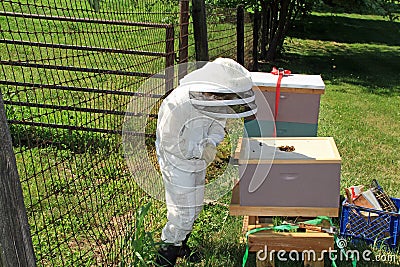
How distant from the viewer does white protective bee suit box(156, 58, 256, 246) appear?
3.30 metres

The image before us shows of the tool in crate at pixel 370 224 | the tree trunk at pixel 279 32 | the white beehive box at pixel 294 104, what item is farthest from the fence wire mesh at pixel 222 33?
the tree trunk at pixel 279 32

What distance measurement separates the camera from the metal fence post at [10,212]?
7.13 feet

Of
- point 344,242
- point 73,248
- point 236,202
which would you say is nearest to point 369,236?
point 344,242

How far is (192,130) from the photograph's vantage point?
3535 mm

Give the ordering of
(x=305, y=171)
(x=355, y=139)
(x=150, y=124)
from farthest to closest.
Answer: (x=355, y=139) < (x=150, y=124) < (x=305, y=171)

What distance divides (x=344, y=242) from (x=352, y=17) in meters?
23.9

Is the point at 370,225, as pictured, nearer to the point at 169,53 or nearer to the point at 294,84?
the point at 294,84

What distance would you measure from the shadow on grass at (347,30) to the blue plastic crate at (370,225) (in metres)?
15.1

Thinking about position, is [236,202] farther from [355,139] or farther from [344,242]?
[355,139]

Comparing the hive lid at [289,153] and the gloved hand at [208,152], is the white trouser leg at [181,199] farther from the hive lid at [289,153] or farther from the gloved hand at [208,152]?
the hive lid at [289,153]

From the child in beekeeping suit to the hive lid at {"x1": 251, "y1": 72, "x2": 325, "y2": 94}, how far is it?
131 centimetres

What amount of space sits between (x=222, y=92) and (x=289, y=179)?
104 cm

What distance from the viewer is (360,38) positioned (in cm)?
1980

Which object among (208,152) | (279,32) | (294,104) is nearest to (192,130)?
(208,152)
